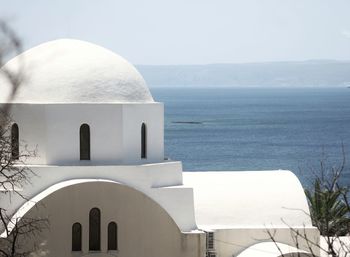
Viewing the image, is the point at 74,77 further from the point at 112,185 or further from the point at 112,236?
the point at 112,236

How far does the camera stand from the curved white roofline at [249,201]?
29.3 meters

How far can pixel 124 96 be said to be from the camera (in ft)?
93.5

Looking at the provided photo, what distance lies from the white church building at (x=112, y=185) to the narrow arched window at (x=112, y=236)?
0.02m

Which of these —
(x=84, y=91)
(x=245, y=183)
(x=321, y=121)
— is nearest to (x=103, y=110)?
(x=84, y=91)

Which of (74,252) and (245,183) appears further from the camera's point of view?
(245,183)

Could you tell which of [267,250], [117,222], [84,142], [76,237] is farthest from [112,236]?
[267,250]

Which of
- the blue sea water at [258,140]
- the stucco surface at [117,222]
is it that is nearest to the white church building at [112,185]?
the stucco surface at [117,222]

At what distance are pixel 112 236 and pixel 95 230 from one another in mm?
455

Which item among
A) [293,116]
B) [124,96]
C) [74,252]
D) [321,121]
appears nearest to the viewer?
[74,252]

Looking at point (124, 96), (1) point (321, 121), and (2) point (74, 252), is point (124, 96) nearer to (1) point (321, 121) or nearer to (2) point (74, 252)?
(2) point (74, 252)

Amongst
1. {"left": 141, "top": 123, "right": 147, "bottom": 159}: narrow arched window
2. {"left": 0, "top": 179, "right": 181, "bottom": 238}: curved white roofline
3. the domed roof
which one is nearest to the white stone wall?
the domed roof

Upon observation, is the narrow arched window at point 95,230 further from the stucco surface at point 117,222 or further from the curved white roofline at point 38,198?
the curved white roofline at point 38,198

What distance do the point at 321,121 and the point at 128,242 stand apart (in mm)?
130132

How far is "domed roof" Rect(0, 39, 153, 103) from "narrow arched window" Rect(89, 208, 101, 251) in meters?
3.02
